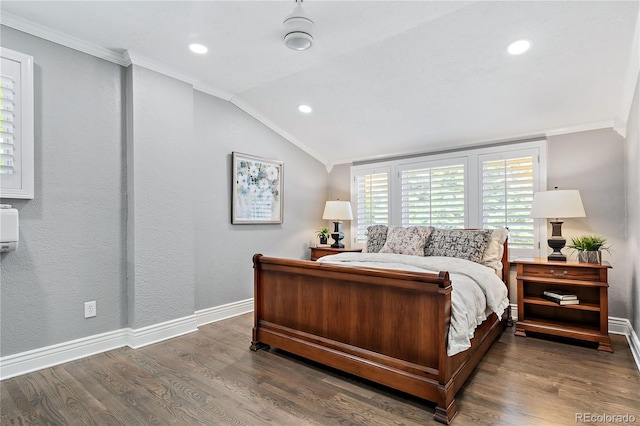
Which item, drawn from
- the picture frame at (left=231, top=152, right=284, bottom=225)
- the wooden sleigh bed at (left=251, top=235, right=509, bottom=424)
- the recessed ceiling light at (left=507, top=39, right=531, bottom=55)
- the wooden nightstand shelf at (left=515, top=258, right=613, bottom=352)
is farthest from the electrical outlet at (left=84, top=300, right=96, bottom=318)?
the recessed ceiling light at (left=507, top=39, right=531, bottom=55)

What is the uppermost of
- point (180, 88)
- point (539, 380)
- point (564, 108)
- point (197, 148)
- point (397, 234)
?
point (180, 88)

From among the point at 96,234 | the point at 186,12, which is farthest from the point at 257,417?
the point at 186,12

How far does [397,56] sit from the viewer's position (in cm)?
294

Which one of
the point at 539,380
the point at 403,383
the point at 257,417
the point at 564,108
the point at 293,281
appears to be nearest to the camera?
the point at 257,417

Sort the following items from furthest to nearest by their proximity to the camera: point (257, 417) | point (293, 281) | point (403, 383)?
point (293, 281)
point (403, 383)
point (257, 417)

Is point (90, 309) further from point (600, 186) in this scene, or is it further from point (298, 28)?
point (600, 186)

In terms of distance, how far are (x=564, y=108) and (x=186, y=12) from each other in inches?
136

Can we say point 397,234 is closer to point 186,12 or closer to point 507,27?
point 507,27

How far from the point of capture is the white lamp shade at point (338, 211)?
4.85m

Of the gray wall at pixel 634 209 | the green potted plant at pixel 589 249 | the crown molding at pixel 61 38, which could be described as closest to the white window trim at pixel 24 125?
the crown molding at pixel 61 38

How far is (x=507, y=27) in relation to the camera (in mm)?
2436

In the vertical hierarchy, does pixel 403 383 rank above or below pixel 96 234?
below

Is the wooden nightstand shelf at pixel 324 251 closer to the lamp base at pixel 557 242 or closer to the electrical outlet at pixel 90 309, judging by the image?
the lamp base at pixel 557 242

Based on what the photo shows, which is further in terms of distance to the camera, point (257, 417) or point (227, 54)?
point (227, 54)
